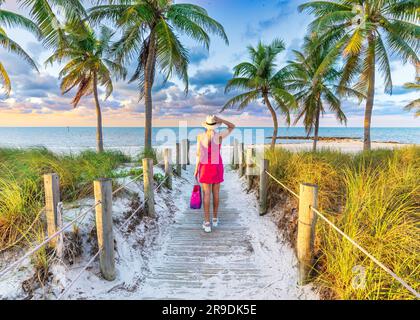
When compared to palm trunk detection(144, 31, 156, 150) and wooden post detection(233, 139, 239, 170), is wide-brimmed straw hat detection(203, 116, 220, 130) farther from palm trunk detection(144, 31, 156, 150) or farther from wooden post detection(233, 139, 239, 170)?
wooden post detection(233, 139, 239, 170)

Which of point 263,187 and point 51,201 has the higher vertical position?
point 51,201

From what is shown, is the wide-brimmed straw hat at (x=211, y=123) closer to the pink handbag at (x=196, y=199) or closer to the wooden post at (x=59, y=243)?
the pink handbag at (x=196, y=199)

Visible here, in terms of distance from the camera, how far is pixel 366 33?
879cm

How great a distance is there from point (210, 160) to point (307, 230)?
6.30ft

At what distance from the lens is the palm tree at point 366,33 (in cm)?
858

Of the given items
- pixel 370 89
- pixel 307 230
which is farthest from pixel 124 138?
pixel 307 230

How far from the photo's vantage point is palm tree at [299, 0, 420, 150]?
8.58 m

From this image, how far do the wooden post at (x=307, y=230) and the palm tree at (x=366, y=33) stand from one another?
27.2ft

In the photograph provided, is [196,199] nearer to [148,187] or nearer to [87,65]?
[148,187]

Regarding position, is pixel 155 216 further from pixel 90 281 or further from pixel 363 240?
pixel 363 240

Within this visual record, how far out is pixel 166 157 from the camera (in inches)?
255

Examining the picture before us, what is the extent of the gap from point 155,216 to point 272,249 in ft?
7.82

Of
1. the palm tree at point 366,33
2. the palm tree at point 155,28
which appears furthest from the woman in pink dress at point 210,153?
the palm tree at point 366,33

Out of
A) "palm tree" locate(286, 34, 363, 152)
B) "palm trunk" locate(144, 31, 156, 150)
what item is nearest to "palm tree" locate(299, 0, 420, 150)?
"palm tree" locate(286, 34, 363, 152)
